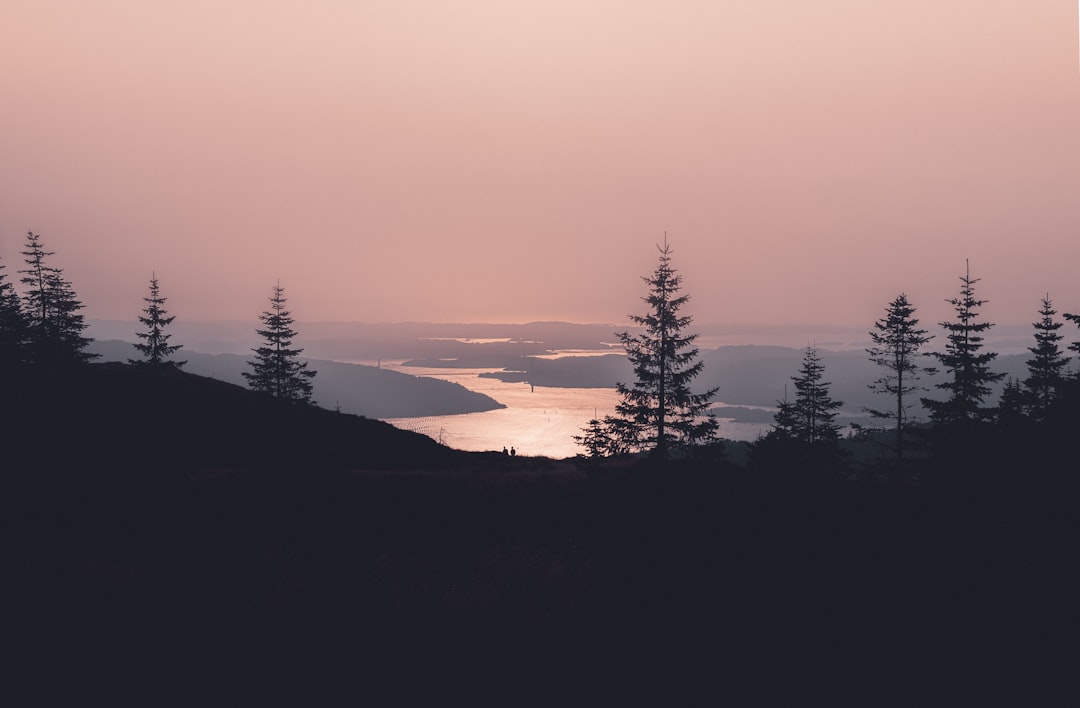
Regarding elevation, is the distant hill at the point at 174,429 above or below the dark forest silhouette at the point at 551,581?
above

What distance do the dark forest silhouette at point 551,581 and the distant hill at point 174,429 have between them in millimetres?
583

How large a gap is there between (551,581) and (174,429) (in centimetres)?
2387

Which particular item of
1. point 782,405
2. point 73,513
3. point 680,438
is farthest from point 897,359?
point 73,513

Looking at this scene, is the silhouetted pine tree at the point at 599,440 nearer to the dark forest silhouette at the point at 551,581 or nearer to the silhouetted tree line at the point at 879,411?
the silhouetted tree line at the point at 879,411

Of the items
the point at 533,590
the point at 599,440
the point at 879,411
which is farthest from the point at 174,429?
the point at 879,411

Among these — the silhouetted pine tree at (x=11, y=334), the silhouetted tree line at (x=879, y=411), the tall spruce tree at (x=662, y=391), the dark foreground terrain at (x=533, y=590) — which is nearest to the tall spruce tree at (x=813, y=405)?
the silhouetted tree line at (x=879, y=411)

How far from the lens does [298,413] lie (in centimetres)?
4272

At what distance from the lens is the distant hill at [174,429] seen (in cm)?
2334

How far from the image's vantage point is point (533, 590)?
1551 centimetres

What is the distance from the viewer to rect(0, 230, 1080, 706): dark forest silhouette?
10328 mm

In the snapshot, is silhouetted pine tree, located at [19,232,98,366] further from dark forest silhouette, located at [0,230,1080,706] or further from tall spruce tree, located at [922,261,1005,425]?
tall spruce tree, located at [922,261,1005,425]

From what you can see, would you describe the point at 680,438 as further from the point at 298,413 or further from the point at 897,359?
the point at 298,413

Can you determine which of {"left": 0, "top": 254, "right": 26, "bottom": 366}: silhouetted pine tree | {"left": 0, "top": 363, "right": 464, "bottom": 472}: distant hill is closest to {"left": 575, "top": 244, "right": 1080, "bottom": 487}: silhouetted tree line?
{"left": 0, "top": 363, "right": 464, "bottom": 472}: distant hill

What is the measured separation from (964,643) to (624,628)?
5919 millimetres
